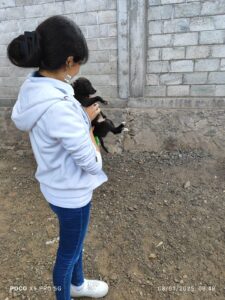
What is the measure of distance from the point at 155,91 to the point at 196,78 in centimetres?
58

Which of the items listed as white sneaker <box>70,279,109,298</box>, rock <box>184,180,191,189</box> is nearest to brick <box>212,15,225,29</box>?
rock <box>184,180,191,189</box>

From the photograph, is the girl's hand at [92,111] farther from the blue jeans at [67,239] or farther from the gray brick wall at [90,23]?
the gray brick wall at [90,23]

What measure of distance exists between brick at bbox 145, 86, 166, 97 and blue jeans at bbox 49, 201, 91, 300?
2938 mm

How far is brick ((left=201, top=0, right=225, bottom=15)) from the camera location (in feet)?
11.5

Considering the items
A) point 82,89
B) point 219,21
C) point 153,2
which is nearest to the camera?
point 82,89

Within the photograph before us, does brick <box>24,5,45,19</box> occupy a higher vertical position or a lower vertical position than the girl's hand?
higher

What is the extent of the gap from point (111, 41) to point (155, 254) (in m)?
2.85

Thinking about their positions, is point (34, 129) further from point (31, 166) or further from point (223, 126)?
point (223, 126)

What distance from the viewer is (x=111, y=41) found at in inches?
157

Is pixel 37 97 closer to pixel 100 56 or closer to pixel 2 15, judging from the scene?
pixel 100 56

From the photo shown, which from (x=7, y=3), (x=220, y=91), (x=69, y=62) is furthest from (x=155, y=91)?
(x=69, y=62)

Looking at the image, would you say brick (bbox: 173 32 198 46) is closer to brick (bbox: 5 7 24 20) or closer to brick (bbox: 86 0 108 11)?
brick (bbox: 86 0 108 11)

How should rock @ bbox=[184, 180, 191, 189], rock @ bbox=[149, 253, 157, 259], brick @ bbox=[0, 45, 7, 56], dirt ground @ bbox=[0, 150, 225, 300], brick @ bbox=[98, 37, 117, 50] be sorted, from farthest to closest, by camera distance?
brick @ bbox=[0, 45, 7, 56], brick @ bbox=[98, 37, 117, 50], rock @ bbox=[184, 180, 191, 189], rock @ bbox=[149, 253, 157, 259], dirt ground @ bbox=[0, 150, 225, 300]

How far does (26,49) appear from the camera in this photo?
3.86 ft
